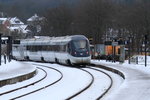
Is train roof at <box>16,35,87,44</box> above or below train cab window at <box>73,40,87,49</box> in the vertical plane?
above

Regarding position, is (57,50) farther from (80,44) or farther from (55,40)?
(80,44)

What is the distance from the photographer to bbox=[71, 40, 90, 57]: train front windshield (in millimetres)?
43906

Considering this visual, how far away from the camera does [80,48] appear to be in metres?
44.1

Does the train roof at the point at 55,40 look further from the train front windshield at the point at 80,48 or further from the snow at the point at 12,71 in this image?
the snow at the point at 12,71

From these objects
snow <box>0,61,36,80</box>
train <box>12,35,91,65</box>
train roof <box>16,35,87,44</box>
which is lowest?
snow <box>0,61,36,80</box>

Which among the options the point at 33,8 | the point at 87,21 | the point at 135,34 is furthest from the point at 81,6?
the point at 33,8

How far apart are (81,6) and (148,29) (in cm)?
1935

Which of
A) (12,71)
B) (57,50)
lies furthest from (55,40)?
(12,71)

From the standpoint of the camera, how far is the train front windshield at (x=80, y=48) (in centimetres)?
4391

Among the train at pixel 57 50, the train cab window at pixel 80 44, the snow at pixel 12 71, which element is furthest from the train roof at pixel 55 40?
the snow at pixel 12 71

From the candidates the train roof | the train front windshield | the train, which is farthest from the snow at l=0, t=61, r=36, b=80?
the train roof

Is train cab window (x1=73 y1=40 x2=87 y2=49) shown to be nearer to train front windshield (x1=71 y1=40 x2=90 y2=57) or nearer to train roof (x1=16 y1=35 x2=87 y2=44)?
train front windshield (x1=71 y1=40 x2=90 y2=57)

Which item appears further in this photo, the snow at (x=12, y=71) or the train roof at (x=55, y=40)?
the train roof at (x=55, y=40)

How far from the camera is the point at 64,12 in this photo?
304 feet
